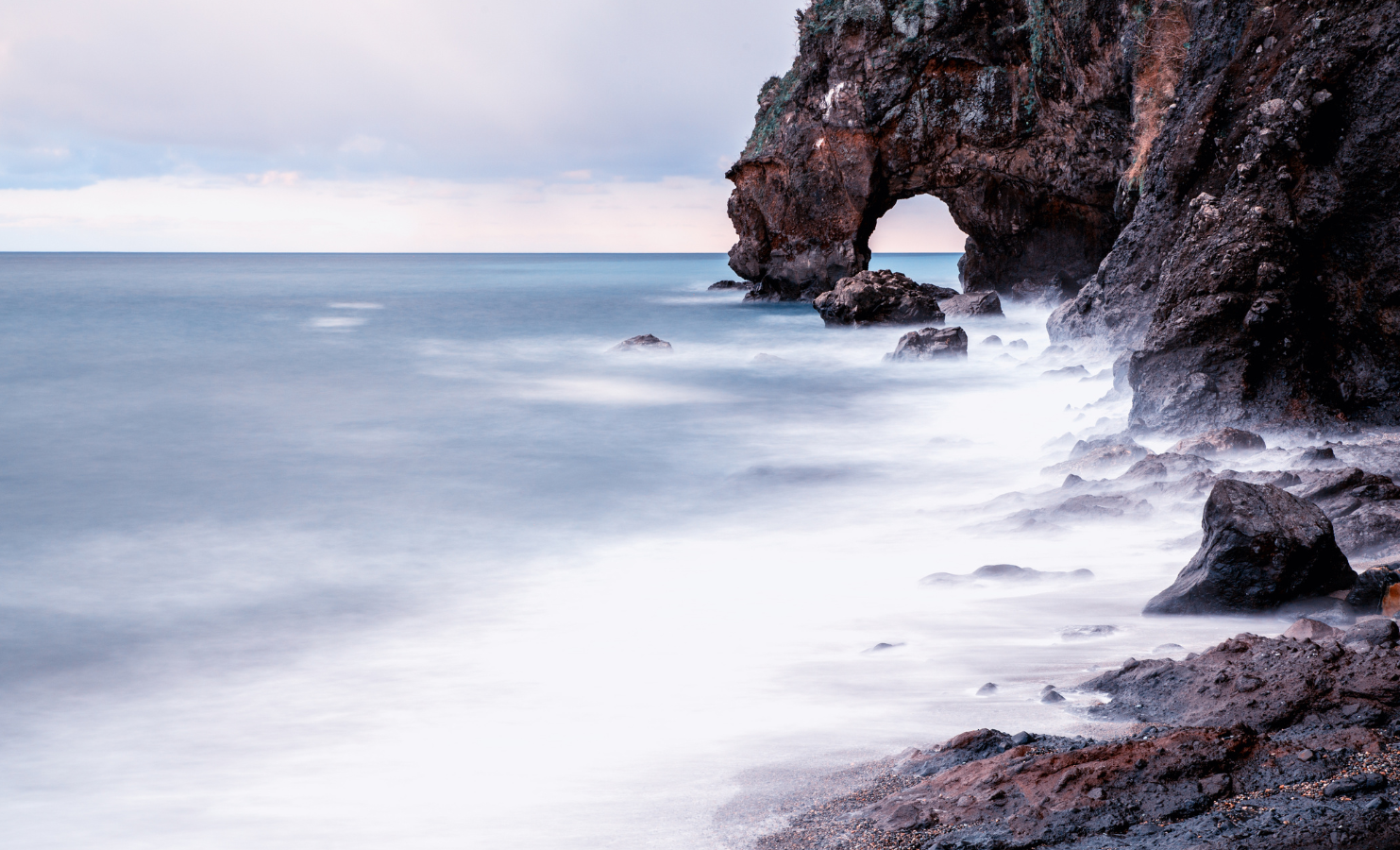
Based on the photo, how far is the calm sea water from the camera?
3.72 meters

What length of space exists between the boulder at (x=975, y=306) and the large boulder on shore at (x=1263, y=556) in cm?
2044

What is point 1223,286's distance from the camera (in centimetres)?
902

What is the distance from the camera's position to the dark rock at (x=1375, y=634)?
3.54 meters

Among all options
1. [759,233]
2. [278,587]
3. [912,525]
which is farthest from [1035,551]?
[759,233]

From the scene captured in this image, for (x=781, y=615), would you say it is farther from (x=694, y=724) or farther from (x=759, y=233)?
(x=759, y=233)

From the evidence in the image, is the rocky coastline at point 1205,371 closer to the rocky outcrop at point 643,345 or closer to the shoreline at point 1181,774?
the shoreline at point 1181,774

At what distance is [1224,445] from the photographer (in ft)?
25.6

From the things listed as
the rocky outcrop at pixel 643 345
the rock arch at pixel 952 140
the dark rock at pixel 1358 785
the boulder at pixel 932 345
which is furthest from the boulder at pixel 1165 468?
the rocky outcrop at pixel 643 345

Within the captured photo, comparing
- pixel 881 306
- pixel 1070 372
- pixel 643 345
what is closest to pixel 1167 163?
pixel 1070 372

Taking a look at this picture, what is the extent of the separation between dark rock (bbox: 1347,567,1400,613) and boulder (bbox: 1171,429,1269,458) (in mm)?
3457

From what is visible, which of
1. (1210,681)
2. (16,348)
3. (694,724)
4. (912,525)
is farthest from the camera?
(16,348)

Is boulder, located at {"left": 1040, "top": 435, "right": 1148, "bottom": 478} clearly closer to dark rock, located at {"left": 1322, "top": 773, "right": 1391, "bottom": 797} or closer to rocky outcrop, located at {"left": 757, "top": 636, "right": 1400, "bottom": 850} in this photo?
rocky outcrop, located at {"left": 757, "top": 636, "right": 1400, "bottom": 850}

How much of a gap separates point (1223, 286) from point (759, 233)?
23.7 meters

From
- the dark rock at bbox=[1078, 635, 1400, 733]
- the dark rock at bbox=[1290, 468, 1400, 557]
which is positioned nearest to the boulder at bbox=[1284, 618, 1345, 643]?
the dark rock at bbox=[1078, 635, 1400, 733]
